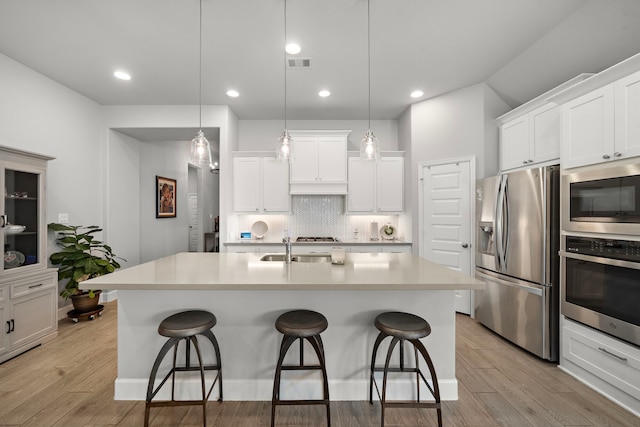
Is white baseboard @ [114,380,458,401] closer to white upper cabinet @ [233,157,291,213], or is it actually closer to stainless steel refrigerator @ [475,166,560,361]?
stainless steel refrigerator @ [475,166,560,361]

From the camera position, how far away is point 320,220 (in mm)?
4887

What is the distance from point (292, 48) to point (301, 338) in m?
2.69

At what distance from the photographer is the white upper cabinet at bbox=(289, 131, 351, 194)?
14.8ft

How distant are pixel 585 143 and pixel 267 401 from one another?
10.5ft

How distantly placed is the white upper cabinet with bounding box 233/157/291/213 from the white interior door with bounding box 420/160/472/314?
84.8 inches

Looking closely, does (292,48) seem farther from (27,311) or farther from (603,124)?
(27,311)

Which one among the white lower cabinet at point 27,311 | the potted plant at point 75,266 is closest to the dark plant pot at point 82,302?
the potted plant at point 75,266

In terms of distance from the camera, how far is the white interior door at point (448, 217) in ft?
12.1

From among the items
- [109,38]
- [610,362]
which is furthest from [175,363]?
[610,362]

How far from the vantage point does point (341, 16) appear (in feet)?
7.82

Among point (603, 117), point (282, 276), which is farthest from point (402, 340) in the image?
point (603, 117)

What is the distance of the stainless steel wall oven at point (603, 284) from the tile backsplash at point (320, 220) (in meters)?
2.66

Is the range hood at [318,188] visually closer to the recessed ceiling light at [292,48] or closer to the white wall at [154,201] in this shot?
the recessed ceiling light at [292,48]

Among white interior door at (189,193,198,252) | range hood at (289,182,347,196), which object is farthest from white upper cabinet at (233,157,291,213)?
white interior door at (189,193,198,252)
